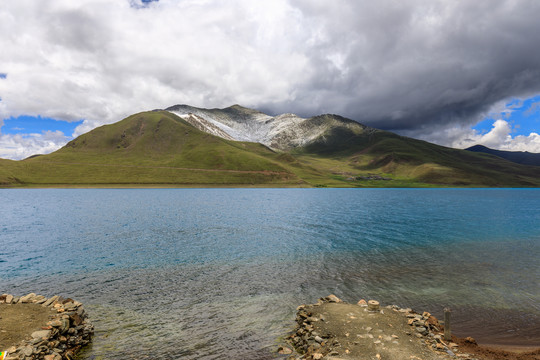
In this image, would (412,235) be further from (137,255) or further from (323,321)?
(137,255)

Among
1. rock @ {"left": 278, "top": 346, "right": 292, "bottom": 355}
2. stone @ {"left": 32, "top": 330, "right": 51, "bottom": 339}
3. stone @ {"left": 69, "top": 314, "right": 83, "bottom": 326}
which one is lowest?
rock @ {"left": 278, "top": 346, "right": 292, "bottom": 355}

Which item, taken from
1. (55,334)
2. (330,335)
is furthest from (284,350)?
(55,334)

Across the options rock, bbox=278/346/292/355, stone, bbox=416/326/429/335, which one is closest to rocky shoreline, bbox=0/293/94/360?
rock, bbox=278/346/292/355

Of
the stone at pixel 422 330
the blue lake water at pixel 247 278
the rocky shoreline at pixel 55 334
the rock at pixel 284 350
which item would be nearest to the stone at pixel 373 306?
the stone at pixel 422 330

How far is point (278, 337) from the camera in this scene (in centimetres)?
2070

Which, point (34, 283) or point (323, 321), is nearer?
point (323, 321)

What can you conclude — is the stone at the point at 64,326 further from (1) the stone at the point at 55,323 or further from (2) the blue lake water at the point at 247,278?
(2) the blue lake water at the point at 247,278

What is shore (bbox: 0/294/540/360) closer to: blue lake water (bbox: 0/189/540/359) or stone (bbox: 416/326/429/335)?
stone (bbox: 416/326/429/335)

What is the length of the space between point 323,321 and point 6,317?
2242 centimetres

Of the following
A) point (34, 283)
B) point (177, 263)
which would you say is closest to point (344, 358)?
point (177, 263)

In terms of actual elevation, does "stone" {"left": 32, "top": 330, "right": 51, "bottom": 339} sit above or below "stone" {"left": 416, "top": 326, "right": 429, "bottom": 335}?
above

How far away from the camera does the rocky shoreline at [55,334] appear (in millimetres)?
15938

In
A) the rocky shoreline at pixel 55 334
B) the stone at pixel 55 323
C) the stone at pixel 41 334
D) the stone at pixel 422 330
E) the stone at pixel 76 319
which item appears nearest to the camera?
the rocky shoreline at pixel 55 334

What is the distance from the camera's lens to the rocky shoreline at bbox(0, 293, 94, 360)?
15.9 m
